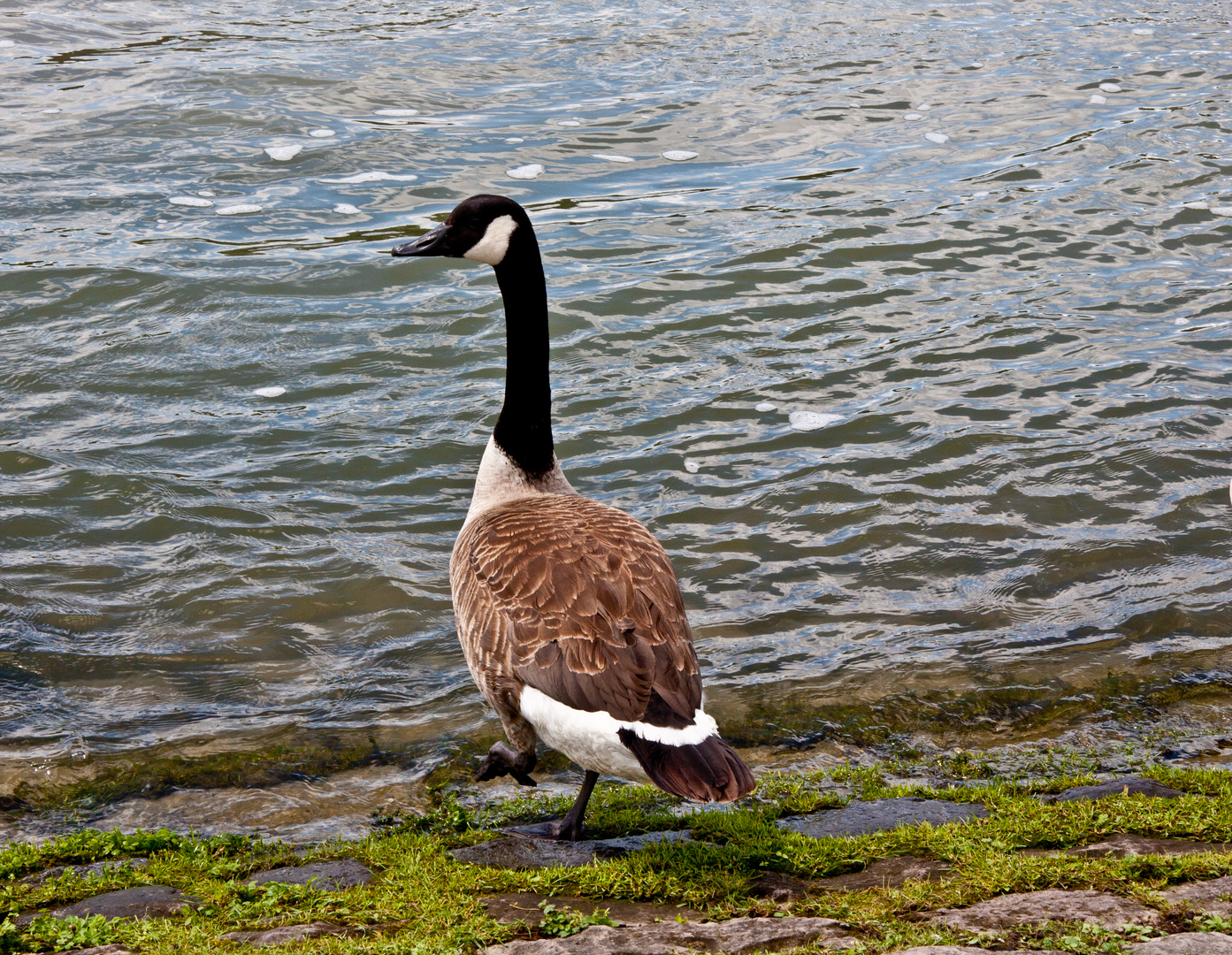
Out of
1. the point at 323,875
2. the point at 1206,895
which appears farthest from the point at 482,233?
the point at 1206,895

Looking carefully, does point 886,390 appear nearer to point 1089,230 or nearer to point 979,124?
point 1089,230

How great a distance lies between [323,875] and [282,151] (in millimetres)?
11876

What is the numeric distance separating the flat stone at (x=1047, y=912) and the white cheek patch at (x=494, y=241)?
4.22m

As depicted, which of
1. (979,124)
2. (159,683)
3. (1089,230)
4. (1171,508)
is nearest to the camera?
(159,683)

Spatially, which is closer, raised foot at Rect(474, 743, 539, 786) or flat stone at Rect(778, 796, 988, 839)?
flat stone at Rect(778, 796, 988, 839)

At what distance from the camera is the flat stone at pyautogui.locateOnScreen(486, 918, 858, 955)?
3.59 metres

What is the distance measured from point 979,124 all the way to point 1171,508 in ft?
29.4

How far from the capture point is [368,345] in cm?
1088

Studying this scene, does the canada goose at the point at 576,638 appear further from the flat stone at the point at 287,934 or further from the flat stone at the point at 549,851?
the flat stone at the point at 287,934

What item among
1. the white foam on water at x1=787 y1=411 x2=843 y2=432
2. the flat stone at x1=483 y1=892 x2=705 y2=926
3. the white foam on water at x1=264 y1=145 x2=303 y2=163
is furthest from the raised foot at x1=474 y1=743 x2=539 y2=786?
the white foam on water at x1=264 y1=145 x2=303 y2=163

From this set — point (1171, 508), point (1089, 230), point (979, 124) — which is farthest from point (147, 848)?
point (979, 124)

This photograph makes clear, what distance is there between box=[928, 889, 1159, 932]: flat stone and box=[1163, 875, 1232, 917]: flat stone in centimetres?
16

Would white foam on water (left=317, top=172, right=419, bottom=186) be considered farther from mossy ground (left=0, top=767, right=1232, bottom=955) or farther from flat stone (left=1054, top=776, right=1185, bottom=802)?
flat stone (left=1054, top=776, right=1185, bottom=802)

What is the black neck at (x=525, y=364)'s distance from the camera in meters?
6.53
